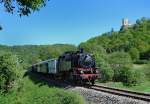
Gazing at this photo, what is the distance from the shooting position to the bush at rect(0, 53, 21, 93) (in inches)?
1762

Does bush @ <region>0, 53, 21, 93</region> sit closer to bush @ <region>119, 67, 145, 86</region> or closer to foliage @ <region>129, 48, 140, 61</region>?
bush @ <region>119, 67, 145, 86</region>

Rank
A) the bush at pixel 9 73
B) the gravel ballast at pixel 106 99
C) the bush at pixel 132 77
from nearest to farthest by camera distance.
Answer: the gravel ballast at pixel 106 99 → the bush at pixel 9 73 → the bush at pixel 132 77

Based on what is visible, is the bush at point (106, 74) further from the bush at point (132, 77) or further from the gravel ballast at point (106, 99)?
the gravel ballast at point (106, 99)

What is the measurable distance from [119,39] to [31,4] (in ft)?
528

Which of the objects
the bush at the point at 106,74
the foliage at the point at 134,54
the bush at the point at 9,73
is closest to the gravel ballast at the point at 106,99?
the bush at the point at 9,73

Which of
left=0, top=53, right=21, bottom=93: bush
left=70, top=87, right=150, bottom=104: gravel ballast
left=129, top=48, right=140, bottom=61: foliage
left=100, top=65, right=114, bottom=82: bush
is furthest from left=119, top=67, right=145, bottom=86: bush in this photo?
left=129, top=48, right=140, bottom=61: foliage

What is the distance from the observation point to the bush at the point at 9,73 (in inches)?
1762

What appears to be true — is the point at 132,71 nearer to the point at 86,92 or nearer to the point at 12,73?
the point at 12,73

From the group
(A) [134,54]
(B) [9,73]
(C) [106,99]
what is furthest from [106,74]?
(A) [134,54]

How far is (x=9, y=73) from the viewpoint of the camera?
46.3 metres

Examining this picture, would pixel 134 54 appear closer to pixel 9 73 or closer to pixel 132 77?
pixel 132 77

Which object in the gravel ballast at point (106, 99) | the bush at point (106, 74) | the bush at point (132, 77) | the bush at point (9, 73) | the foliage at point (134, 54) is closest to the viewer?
the gravel ballast at point (106, 99)

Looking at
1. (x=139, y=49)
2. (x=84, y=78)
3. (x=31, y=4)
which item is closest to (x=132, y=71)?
(x=84, y=78)

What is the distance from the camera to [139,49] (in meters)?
155
